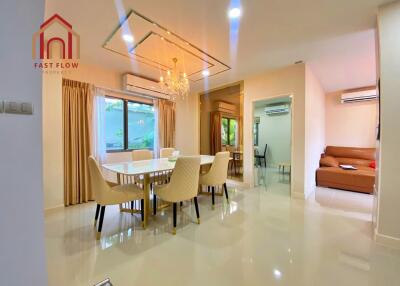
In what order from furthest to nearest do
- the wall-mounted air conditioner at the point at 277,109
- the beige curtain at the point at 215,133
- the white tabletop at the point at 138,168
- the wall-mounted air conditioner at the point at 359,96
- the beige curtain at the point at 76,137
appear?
the wall-mounted air conditioner at the point at 277,109 → the beige curtain at the point at 215,133 → the wall-mounted air conditioner at the point at 359,96 → the beige curtain at the point at 76,137 → the white tabletop at the point at 138,168

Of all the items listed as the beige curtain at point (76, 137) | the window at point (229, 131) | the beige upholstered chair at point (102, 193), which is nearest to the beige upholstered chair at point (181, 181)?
the beige upholstered chair at point (102, 193)

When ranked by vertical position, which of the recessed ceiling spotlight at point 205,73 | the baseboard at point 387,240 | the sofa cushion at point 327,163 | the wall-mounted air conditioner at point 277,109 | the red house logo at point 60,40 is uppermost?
the recessed ceiling spotlight at point 205,73

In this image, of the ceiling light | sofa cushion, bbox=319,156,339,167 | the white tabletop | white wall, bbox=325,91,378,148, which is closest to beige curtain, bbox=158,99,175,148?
the white tabletop

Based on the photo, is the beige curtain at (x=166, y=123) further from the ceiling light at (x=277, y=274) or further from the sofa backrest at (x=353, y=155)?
the sofa backrest at (x=353, y=155)

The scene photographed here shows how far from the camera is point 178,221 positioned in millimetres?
2525

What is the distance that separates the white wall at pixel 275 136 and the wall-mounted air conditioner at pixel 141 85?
13.1 feet

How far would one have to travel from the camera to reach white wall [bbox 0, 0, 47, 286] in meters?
0.94

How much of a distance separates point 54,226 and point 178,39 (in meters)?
3.10

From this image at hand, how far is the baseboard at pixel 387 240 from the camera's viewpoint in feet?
6.13

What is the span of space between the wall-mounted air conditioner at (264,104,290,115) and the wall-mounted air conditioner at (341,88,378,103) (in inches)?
61.7

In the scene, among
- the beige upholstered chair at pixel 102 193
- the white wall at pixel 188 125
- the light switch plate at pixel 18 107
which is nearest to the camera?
the light switch plate at pixel 18 107

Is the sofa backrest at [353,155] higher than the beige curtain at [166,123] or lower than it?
lower

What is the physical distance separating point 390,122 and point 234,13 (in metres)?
2.07

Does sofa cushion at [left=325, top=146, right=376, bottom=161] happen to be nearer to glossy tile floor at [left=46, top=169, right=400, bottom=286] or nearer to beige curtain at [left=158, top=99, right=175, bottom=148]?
glossy tile floor at [left=46, top=169, right=400, bottom=286]
